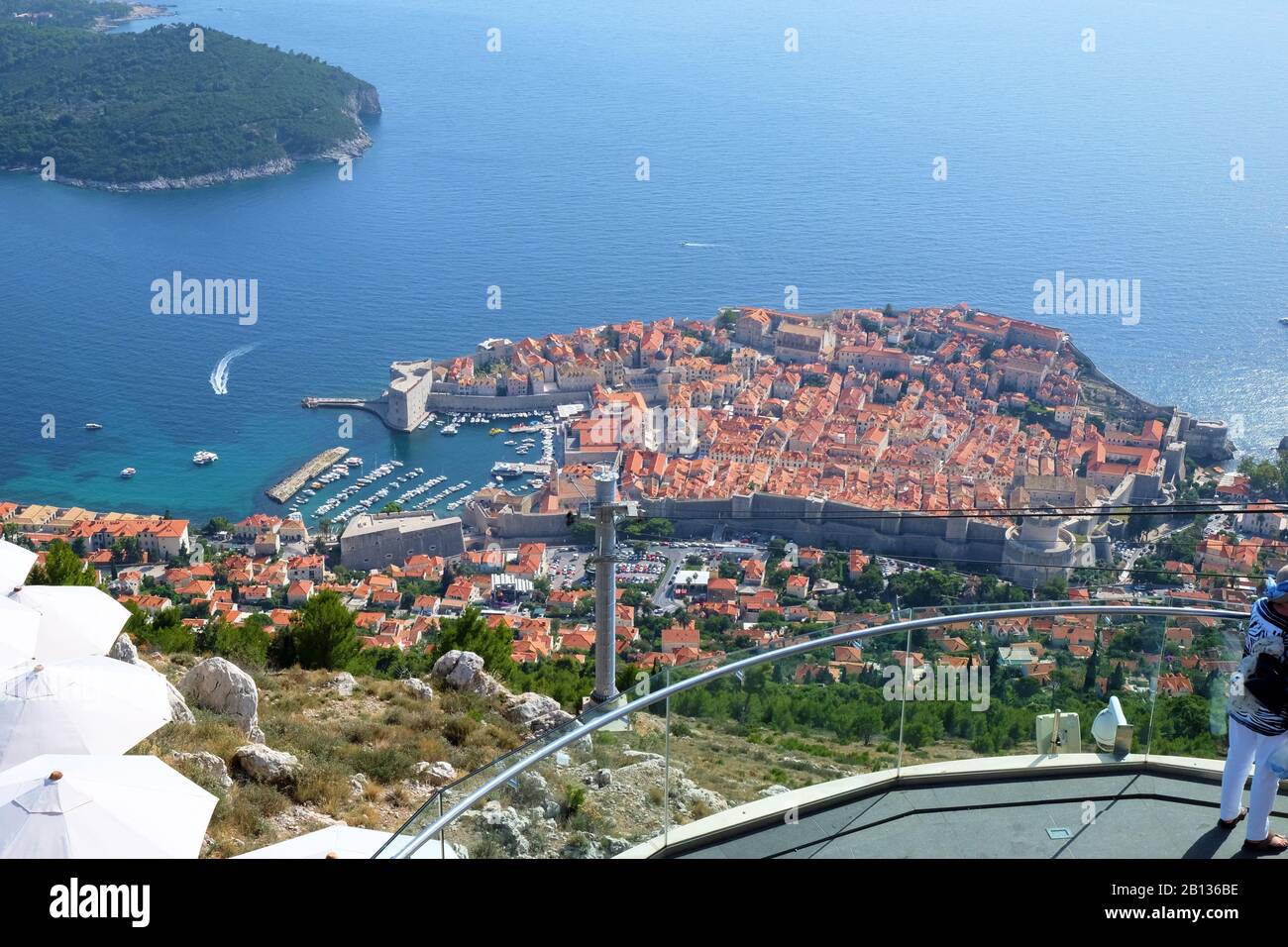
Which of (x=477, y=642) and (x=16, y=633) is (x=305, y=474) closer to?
(x=477, y=642)

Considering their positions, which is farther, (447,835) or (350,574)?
(350,574)

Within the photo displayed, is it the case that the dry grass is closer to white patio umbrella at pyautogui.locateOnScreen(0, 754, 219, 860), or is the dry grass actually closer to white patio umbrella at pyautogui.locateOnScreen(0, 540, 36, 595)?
white patio umbrella at pyautogui.locateOnScreen(0, 754, 219, 860)

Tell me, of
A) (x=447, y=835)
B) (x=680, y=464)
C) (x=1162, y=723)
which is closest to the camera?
(x=447, y=835)

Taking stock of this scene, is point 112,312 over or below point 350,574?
over

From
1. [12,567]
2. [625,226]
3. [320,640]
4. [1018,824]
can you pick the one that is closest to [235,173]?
[625,226]

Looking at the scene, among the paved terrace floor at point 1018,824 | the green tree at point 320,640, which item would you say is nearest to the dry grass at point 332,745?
the green tree at point 320,640

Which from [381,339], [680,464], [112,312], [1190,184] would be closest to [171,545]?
[680,464]

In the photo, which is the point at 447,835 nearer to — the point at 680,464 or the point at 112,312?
the point at 680,464
